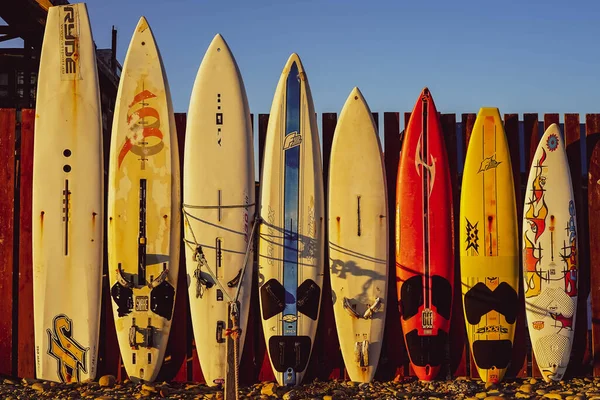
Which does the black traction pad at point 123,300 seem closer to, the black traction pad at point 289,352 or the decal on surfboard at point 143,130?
the decal on surfboard at point 143,130

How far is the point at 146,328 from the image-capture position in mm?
5449

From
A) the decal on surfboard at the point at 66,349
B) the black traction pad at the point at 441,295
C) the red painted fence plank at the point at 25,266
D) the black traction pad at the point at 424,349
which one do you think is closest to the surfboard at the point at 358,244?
the black traction pad at the point at 424,349

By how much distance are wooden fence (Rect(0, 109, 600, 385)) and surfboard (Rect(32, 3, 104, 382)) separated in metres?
0.13

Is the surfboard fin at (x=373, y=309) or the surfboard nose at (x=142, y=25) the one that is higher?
the surfboard nose at (x=142, y=25)

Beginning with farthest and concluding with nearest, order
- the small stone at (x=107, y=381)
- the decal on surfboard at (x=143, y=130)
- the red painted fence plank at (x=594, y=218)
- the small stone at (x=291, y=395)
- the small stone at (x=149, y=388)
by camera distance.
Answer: the red painted fence plank at (x=594, y=218) → the decal on surfboard at (x=143, y=130) → the small stone at (x=107, y=381) → the small stone at (x=149, y=388) → the small stone at (x=291, y=395)

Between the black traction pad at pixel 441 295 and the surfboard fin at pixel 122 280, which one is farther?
the black traction pad at pixel 441 295

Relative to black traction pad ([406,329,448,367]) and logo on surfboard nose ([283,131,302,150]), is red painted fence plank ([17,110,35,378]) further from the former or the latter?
black traction pad ([406,329,448,367])

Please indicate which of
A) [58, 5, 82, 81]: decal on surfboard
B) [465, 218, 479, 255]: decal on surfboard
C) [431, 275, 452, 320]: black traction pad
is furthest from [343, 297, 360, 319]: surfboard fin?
[58, 5, 82, 81]: decal on surfboard

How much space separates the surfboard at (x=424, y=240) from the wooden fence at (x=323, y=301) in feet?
0.36

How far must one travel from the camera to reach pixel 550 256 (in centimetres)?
561

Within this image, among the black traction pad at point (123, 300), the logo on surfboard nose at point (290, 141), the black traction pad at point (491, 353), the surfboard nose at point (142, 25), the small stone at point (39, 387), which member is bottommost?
the small stone at point (39, 387)

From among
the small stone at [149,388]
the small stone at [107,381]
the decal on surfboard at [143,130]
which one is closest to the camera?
the small stone at [149,388]

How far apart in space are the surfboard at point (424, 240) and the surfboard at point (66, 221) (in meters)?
2.47

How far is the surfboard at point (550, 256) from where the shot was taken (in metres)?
5.57
